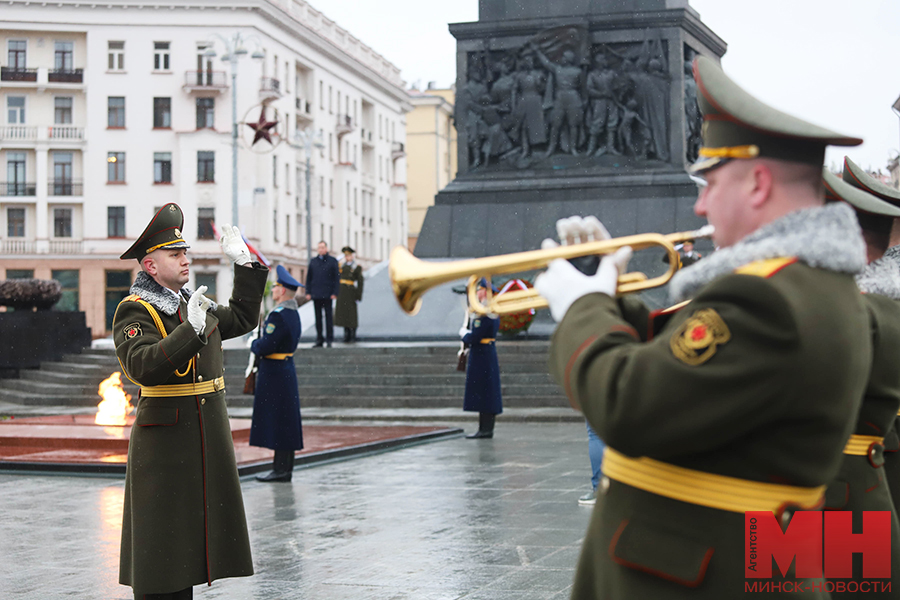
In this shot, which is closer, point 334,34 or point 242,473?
point 242,473

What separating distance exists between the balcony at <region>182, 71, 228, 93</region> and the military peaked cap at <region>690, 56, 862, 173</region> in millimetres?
55210

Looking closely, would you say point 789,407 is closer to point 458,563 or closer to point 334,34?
point 458,563

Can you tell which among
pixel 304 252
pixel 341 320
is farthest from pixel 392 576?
pixel 304 252

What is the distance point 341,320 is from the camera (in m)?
22.3

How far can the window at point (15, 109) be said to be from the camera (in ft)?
190

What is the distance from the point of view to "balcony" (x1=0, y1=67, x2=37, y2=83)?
57625mm

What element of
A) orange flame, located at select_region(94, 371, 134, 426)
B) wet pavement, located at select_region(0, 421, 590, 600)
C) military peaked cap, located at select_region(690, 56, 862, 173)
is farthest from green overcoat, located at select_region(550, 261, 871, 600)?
orange flame, located at select_region(94, 371, 134, 426)

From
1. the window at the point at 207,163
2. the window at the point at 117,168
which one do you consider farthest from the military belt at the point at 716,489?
the window at the point at 117,168

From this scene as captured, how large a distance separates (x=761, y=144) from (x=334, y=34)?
65.9 m

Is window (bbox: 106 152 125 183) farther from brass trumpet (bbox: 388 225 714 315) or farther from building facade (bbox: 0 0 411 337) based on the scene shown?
brass trumpet (bbox: 388 225 714 315)

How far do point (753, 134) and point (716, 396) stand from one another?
588 mm

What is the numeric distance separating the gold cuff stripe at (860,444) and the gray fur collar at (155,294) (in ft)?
9.34

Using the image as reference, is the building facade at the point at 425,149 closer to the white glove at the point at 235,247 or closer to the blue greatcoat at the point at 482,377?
the blue greatcoat at the point at 482,377

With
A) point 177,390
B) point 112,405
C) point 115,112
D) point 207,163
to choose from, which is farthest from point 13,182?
point 177,390
